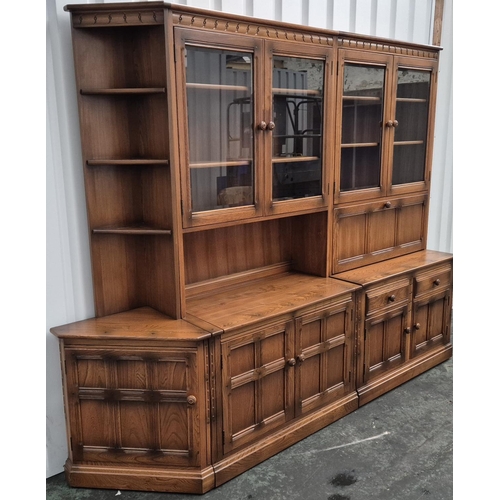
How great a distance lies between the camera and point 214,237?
2.74m

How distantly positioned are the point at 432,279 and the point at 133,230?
6.79 ft

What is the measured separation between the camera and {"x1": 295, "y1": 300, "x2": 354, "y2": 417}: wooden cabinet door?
8.55ft

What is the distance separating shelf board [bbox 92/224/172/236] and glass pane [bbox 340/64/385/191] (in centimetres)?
121

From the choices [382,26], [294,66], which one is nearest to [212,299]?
[294,66]

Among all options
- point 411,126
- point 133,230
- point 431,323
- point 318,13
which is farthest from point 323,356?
point 318,13

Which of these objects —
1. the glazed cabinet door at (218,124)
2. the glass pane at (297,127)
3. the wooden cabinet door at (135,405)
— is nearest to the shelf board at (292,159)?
the glass pane at (297,127)

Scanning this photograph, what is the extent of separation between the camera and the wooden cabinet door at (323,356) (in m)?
2.61

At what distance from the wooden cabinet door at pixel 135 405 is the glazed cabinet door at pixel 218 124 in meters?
0.67

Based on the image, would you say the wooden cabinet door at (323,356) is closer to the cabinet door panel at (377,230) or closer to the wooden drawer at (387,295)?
the wooden drawer at (387,295)

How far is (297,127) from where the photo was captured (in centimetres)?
267

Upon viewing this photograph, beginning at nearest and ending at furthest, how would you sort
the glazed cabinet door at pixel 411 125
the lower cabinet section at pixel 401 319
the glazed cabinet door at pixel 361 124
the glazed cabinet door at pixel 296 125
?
the glazed cabinet door at pixel 296 125
the glazed cabinet door at pixel 361 124
the lower cabinet section at pixel 401 319
the glazed cabinet door at pixel 411 125

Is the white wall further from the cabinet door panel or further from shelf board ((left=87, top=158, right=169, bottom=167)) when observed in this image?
the cabinet door panel

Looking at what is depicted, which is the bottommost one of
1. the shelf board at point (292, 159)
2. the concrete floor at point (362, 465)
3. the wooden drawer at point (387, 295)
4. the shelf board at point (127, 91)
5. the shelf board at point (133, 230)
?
the concrete floor at point (362, 465)

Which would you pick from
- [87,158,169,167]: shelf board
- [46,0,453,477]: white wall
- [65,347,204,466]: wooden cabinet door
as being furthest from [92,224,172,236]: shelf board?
[65,347,204,466]: wooden cabinet door
